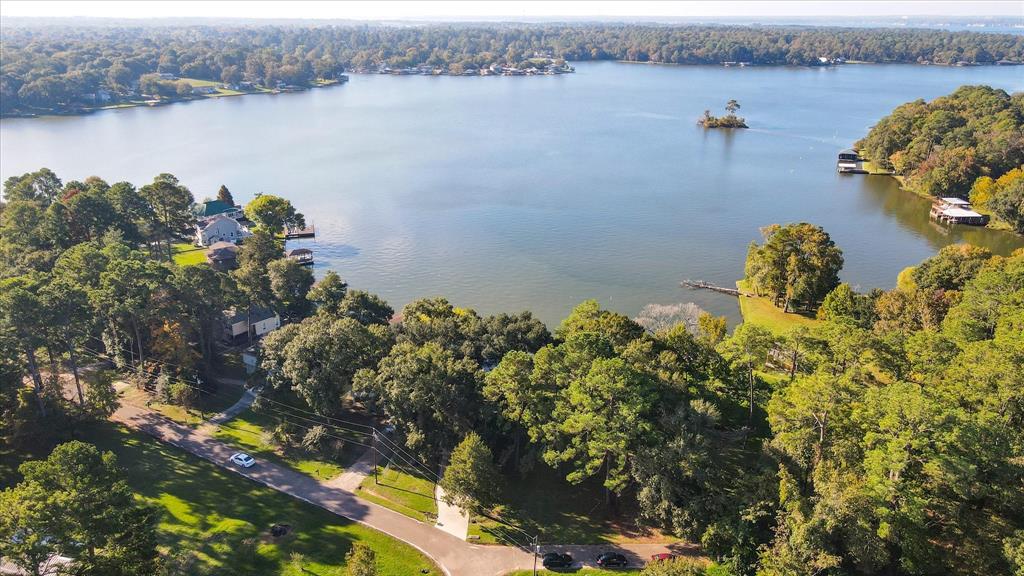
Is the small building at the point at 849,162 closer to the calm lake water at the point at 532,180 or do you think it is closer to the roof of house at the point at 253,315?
the calm lake water at the point at 532,180

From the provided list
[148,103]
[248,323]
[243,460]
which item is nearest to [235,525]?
[243,460]

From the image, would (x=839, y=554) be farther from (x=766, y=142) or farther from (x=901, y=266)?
(x=766, y=142)

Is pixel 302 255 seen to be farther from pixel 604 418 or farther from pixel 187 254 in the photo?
pixel 604 418

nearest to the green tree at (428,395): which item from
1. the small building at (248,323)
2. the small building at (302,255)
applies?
the small building at (248,323)

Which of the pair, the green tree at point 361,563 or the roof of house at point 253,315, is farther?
the roof of house at point 253,315

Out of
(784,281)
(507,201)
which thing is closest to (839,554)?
(784,281)

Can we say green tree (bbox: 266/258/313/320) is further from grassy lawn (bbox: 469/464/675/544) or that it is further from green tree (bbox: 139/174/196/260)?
grassy lawn (bbox: 469/464/675/544)
